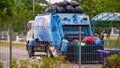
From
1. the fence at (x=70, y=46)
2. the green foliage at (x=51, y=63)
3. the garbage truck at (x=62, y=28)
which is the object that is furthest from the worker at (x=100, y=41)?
the green foliage at (x=51, y=63)

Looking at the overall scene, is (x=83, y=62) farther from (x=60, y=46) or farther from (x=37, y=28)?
(x=37, y=28)

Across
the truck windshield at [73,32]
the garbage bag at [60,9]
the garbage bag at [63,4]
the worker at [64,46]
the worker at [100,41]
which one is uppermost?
the garbage bag at [63,4]

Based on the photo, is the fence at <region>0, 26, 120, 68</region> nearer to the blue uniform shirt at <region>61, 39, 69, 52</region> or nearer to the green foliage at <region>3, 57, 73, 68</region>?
the blue uniform shirt at <region>61, 39, 69, 52</region>

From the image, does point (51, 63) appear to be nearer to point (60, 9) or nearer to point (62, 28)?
point (62, 28)

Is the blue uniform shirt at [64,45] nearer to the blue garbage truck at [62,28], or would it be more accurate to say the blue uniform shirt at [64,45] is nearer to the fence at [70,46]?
the fence at [70,46]

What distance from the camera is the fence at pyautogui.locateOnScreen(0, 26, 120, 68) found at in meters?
12.7

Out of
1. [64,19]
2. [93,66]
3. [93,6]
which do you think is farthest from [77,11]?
[93,6]

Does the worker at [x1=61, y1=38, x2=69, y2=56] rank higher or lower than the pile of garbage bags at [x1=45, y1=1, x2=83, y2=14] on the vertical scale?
lower

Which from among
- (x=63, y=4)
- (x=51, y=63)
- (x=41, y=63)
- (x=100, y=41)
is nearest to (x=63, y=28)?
(x=63, y=4)

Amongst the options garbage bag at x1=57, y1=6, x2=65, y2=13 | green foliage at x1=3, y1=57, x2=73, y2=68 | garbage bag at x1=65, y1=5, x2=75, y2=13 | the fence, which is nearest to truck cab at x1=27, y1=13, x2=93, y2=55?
the fence

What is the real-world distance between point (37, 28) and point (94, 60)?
22.8 ft

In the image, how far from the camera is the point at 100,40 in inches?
734

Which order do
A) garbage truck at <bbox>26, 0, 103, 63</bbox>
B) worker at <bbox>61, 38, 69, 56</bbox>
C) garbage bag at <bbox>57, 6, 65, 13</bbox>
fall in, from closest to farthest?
1. worker at <bbox>61, 38, 69, 56</bbox>
2. garbage truck at <bbox>26, 0, 103, 63</bbox>
3. garbage bag at <bbox>57, 6, 65, 13</bbox>

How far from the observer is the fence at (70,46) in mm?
12688
